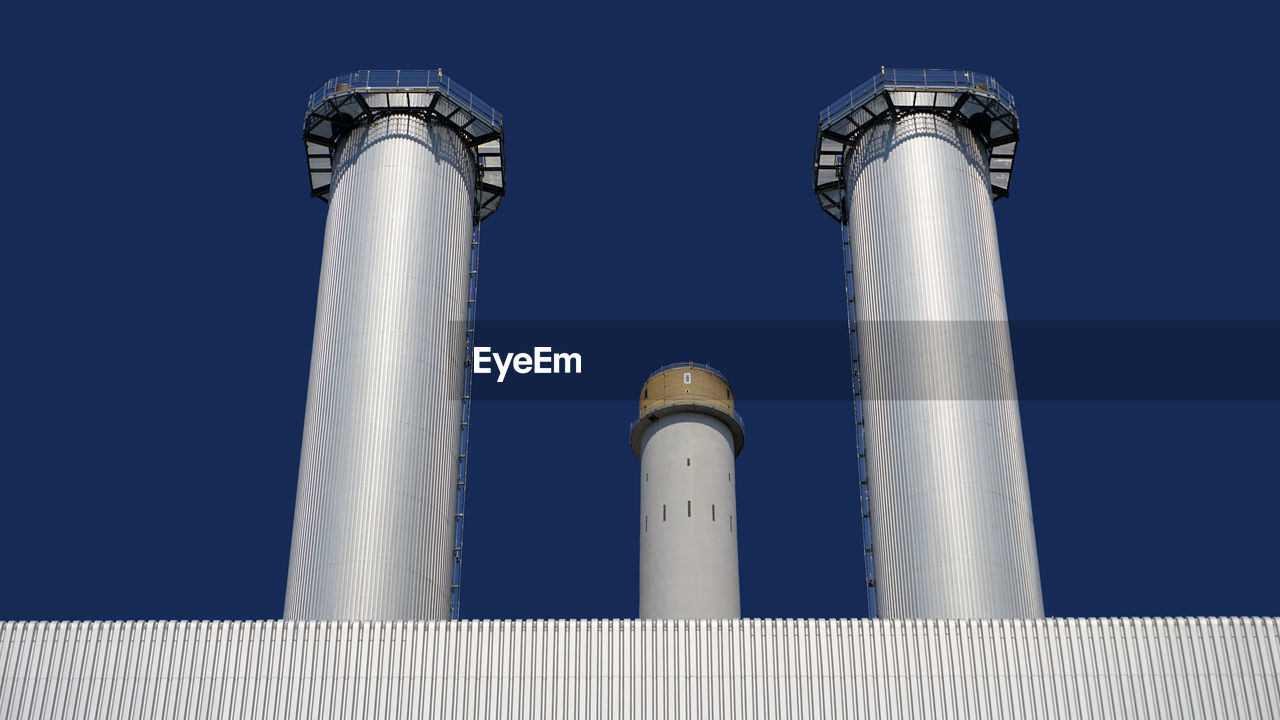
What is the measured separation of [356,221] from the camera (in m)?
57.8

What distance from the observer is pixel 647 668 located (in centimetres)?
3797

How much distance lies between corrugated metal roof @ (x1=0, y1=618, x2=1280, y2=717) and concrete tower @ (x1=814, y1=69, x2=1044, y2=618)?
1110 centimetres

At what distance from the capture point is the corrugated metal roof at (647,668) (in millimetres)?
37188

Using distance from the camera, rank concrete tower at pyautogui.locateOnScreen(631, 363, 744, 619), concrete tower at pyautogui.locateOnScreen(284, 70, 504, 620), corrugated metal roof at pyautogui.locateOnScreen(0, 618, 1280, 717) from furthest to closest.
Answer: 1. concrete tower at pyautogui.locateOnScreen(631, 363, 744, 619)
2. concrete tower at pyautogui.locateOnScreen(284, 70, 504, 620)
3. corrugated metal roof at pyautogui.locateOnScreen(0, 618, 1280, 717)

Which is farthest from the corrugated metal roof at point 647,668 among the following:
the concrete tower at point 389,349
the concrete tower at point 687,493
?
the concrete tower at point 687,493

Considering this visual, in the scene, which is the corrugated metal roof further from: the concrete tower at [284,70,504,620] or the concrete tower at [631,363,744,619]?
the concrete tower at [631,363,744,619]

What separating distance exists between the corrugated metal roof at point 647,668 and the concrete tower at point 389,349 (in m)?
10.7

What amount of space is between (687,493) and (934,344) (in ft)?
35.6

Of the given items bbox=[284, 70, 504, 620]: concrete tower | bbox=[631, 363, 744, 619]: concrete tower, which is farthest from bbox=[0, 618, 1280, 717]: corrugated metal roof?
bbox=[631, 363, 744, 619]: concrete tower

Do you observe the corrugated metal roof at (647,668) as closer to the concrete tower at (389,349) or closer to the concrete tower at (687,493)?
the concrete tower at (389,349)

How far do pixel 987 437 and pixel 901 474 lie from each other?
3.22 metres

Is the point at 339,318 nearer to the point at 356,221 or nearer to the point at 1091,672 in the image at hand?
the point at 356,221

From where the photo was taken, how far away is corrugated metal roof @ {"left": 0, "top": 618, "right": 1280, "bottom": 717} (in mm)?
37188

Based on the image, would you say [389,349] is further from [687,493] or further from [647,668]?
[647,668]
